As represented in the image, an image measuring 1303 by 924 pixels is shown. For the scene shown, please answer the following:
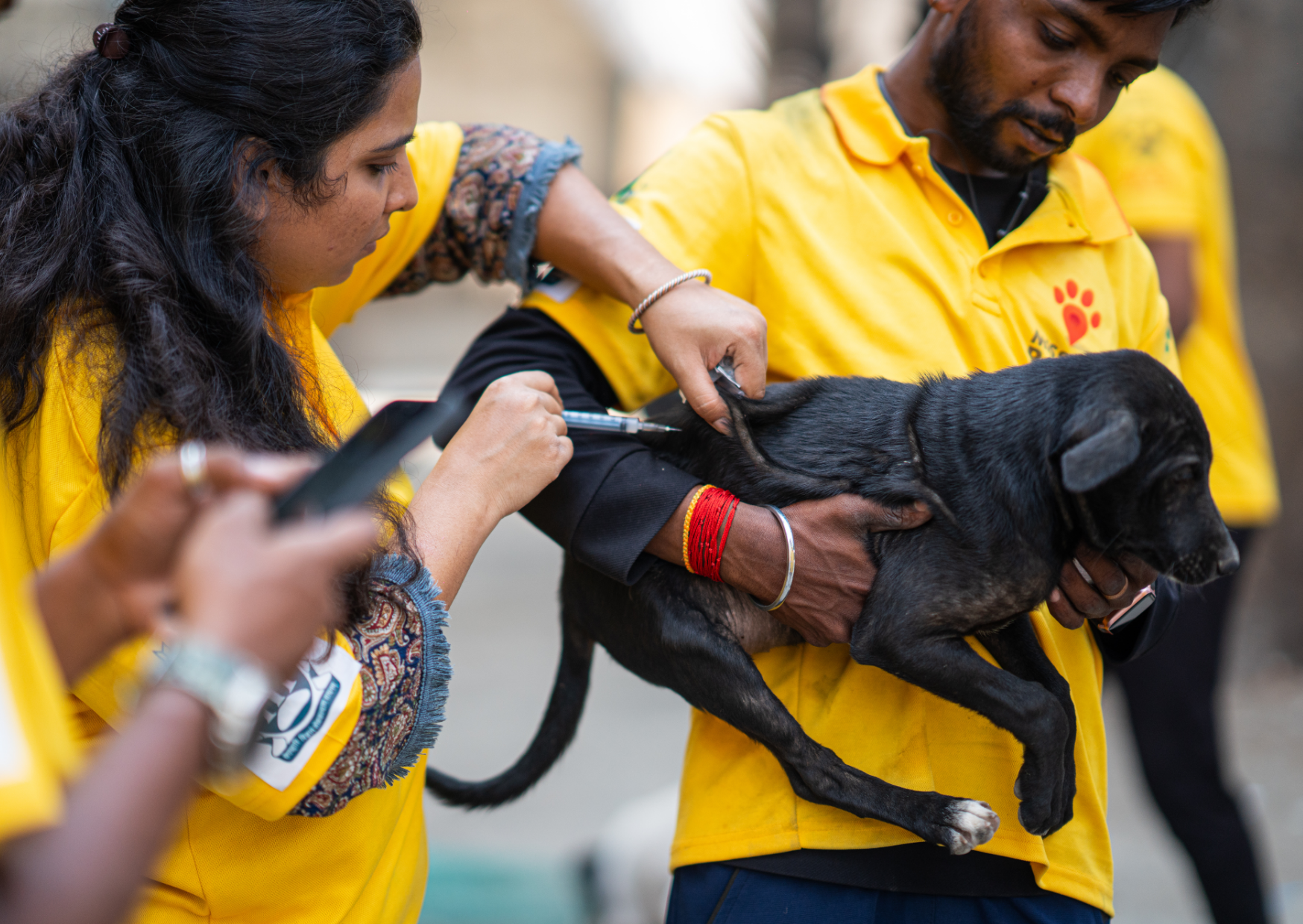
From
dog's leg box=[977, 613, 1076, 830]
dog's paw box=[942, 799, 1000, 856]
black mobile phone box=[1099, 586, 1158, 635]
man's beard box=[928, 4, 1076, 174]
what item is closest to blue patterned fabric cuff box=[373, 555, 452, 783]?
dog's paw box=[942, 799, 1000, 856]

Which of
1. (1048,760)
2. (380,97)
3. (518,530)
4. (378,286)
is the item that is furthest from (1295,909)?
(518,530)

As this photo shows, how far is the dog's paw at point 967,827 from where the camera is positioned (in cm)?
165

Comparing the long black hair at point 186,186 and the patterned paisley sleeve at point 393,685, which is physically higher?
the long black hair at point 186,186

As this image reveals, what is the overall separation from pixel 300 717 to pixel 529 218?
3.58ft

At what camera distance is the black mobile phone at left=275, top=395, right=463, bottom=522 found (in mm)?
948

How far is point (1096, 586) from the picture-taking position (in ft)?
5.85

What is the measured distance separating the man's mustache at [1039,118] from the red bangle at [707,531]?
0.89 meters

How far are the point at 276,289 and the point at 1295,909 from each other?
13.9 feet

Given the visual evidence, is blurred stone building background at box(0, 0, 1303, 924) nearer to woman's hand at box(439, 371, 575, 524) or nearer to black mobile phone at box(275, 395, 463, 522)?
woman's hand at box(439, 371, 575, 524)

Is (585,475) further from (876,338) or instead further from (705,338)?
(876,338)

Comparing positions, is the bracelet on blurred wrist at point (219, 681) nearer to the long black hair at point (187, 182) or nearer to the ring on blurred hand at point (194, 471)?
the ring on blurred hand at point (194, 471)

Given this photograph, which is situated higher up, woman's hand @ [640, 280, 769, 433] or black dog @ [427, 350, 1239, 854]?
Answer: woman's hand @ [640, 280, 769, 433]

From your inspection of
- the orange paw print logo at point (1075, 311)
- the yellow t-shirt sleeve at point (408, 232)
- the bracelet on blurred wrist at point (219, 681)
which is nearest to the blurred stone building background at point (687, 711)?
the yellow t-shirt sleeve at point (408, 232)

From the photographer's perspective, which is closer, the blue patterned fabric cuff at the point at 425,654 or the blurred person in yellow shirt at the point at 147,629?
the blurred person in yellow shirt at the point at 147,629
